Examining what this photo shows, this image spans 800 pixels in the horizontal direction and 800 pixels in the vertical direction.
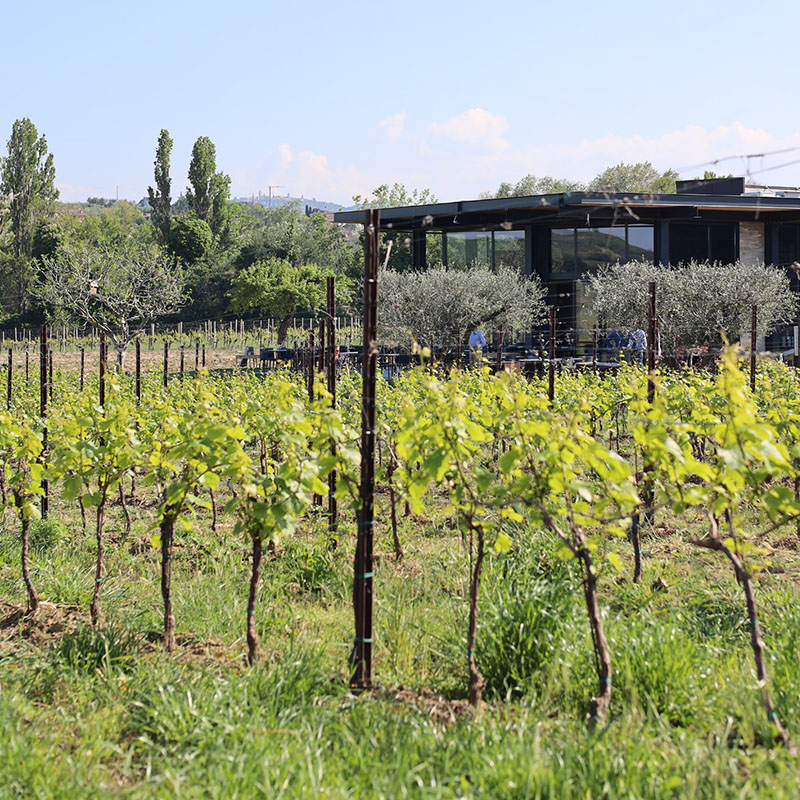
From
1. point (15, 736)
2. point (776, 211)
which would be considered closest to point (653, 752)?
point (15, 736)

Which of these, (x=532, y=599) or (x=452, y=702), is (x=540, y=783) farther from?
(x=532, y=599)

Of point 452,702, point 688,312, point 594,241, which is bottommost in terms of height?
point 452,702

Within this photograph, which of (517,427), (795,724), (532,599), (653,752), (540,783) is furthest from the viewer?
(532,599)

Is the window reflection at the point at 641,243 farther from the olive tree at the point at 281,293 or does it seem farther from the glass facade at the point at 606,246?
the olive tree at the point at 281,293

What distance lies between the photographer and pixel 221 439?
14.5ft

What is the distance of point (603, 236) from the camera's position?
24547 mm

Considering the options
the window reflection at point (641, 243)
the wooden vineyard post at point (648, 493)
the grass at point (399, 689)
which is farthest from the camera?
the window reflection at point (641, 243)

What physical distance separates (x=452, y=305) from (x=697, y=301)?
632cm

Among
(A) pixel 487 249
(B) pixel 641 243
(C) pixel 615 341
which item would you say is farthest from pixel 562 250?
(C) pixel 615 341

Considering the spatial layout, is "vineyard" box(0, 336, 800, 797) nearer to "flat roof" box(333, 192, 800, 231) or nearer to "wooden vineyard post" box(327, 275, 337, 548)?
"wooden vineyard post" box(327, 275, 337, 548)

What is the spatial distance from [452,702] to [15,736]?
1.82 meters

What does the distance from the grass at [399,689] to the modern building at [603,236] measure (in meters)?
18.7

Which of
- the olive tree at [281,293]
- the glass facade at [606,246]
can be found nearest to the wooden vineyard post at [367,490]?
the glass facade at [606,246]

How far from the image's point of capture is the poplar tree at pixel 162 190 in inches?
1932
